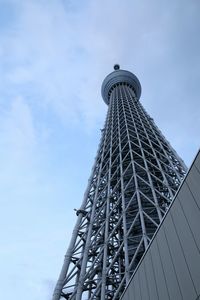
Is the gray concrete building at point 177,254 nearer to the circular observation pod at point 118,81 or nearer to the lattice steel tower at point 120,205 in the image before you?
the lattice steel tower at point 120,205

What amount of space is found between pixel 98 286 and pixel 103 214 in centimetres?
819

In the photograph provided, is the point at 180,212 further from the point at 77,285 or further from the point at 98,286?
the point at 77,285

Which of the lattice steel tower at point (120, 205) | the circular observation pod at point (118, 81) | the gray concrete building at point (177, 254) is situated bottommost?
the gray concrete building at point (177, 254)

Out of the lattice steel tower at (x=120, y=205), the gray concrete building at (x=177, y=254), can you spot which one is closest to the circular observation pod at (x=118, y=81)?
the lattice steel tower at (x=120, y=205)

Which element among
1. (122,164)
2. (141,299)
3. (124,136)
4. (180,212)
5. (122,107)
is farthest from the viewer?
(122,107)

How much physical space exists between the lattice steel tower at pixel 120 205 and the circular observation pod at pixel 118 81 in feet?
62.4

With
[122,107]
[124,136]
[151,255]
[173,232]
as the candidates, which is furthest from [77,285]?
[122,107]

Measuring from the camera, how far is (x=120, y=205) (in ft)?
82.2

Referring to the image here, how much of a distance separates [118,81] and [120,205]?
40513mm

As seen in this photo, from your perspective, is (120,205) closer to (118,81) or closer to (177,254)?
(177,254)

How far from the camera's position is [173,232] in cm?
910

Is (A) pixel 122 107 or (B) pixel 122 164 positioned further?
(A) pixel 122 107

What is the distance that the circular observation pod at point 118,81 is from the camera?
6203 cm

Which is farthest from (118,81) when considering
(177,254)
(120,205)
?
(177,254)
